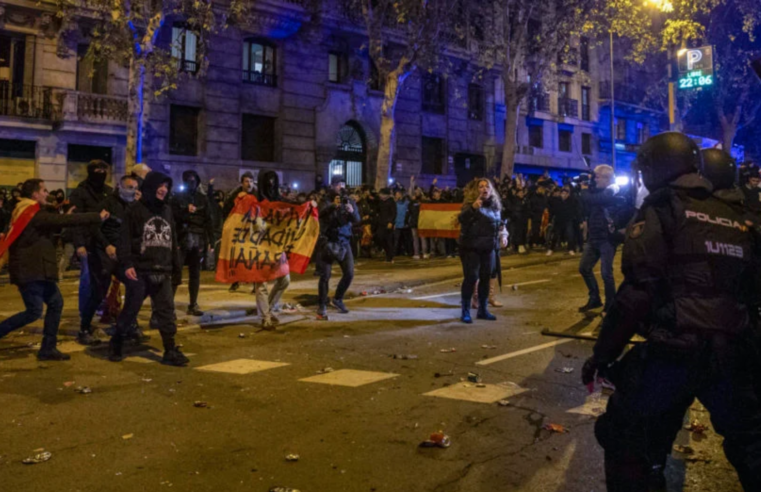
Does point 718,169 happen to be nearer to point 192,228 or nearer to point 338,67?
point 192,228

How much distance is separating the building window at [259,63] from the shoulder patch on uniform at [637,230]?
27059mm

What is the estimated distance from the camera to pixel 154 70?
23.6m

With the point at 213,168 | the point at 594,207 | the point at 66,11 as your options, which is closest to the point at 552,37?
the point at 213,168

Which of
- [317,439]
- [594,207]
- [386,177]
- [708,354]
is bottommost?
[317,439]

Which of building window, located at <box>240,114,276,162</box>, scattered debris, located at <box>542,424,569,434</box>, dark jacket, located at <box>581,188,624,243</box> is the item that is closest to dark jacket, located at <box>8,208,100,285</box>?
scattered debris, located at <box>542,424,569,434</box>

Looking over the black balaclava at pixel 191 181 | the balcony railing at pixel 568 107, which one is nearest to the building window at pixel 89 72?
the black balaclava at pixel 191 181

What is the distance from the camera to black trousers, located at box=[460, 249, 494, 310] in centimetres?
949

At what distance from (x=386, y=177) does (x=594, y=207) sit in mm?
17604

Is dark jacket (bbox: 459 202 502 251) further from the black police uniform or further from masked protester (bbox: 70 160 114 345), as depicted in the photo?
the black police uniform

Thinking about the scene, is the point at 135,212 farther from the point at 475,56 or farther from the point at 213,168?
the point at 475,56

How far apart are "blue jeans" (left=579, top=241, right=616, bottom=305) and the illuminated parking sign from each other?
27.9 ft

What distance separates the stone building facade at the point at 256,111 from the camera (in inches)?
958

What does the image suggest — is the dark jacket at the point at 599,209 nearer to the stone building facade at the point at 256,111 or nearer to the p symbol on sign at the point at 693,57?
the p symbol on sign at the point at 693,57

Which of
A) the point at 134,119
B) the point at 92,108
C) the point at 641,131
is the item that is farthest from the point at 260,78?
the point at 641,131
